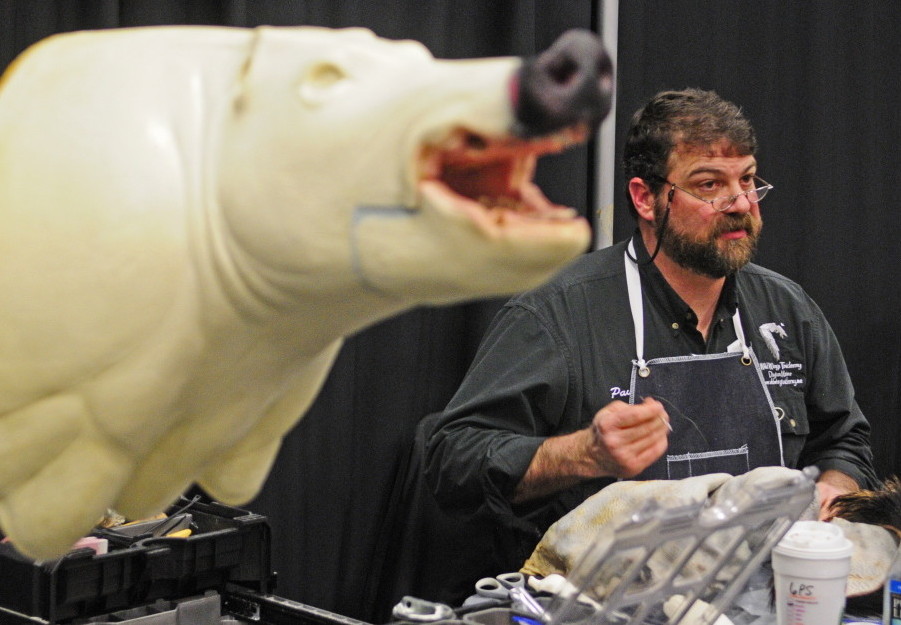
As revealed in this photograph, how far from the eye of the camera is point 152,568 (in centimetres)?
121

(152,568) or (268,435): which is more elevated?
(268,435)

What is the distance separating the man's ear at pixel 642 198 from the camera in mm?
2146

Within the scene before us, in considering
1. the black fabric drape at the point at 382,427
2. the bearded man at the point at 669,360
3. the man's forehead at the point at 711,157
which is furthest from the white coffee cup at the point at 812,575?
the black fabric drape at the point at 382,427

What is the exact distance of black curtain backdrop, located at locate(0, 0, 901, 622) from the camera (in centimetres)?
233

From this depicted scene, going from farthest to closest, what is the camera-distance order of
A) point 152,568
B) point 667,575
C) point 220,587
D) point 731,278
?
point 731,278 < point 220,587 < point 152,568 < point 667,575

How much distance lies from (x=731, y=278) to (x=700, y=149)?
0.27 meters

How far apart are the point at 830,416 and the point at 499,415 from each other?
2.39 ft

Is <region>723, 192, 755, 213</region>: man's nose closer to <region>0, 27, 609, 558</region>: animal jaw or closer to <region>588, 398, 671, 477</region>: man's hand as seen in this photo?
<region>588, 398, 671, 477</region>: man's hand

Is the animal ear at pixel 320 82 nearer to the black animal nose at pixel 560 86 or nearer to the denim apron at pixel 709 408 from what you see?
the black animal nose at pixel 560 86

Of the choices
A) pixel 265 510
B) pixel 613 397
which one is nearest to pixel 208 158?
pixel 613 397

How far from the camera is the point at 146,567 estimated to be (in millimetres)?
1208

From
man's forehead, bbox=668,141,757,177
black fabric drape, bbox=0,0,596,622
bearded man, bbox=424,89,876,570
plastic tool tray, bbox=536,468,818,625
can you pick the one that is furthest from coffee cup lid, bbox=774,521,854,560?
black fabric drape, bbox=0,0,596,622

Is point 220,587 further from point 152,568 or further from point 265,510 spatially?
point 265,510

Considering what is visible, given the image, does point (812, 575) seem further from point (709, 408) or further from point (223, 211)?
point (223, 211)
